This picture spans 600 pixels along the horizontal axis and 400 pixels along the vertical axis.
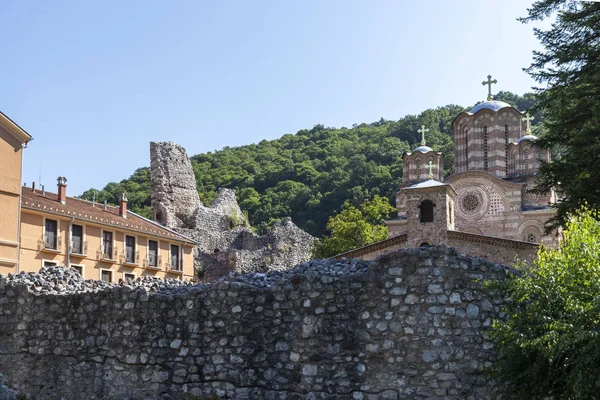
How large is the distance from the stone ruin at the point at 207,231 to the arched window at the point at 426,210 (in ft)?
47.6

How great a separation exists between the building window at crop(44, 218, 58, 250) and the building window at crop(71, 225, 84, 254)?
3.29 ft

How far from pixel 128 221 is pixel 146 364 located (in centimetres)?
2854

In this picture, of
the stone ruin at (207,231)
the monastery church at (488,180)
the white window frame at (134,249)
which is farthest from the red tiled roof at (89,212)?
the monastery church at (488,180)

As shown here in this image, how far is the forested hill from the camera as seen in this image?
232ft

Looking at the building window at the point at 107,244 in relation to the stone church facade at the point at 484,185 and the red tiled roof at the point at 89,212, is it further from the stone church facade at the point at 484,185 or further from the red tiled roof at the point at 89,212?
the stone church facade at the point at 484,185

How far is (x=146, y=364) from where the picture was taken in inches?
412

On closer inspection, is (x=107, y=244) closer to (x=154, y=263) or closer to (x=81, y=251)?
(x=81, y=251)

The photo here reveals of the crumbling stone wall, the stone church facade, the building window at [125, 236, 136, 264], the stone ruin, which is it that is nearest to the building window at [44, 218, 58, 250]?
the building window at [125, 236, 136, 264]

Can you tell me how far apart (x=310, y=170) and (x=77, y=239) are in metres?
47.2

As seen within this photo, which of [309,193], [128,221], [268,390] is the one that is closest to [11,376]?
[268,390]

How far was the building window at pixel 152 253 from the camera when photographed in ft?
125

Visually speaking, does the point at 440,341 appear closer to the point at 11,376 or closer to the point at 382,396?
the point at 382,396

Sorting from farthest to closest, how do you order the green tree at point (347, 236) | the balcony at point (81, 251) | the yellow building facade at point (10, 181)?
the green tree at point (347, 236) < the balcony at point (81, 251) < the yellow building facade at point (10, 181)

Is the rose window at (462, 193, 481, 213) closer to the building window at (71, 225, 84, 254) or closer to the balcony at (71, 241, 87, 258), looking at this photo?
the balcony at (71, 241, 87, 258)
